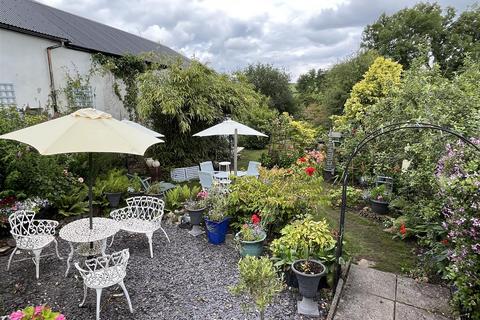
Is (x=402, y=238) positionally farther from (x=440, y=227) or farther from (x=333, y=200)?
(x=333, y=200)

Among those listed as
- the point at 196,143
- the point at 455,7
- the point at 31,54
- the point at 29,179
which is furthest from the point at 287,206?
the point at 455,7

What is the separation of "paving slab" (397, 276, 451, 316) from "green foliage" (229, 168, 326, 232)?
5.64 feet

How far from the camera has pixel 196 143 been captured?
1115cm

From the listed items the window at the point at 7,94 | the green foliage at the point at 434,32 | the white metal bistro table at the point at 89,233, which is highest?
the green foliage at the point at 434,32

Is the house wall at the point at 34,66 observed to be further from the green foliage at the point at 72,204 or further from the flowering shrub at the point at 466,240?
the flowering shrub at the point at 466,240

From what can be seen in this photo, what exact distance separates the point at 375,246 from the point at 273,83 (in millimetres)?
16345

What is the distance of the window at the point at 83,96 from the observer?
30.6 ft

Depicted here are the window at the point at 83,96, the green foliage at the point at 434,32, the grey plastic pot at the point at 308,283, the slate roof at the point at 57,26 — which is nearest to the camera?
the grey plastic pot at the point at 308,283

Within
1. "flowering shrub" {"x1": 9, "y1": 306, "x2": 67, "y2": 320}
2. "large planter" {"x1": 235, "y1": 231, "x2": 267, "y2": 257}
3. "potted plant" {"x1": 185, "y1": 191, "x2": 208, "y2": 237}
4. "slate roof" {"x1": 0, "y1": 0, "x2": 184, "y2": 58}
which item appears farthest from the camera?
"slate roof" {"x1": 0, "y1": 0, "x2": 184, "y2": 58}

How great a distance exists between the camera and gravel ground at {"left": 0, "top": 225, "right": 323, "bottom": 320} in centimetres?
349

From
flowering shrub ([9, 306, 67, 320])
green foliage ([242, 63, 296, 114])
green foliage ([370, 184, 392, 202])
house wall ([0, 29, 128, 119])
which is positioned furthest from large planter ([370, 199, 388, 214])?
green foliage ([242, 63, 296, 114])

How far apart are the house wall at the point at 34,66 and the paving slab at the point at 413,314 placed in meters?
9.79

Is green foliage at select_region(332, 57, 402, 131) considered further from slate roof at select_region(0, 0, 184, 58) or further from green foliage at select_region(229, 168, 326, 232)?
slate roof at select_region(0, 0, 184, 58)

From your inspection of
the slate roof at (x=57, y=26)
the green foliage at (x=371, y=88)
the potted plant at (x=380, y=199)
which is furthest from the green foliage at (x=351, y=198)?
the slate roof at (x=57, y=26)
